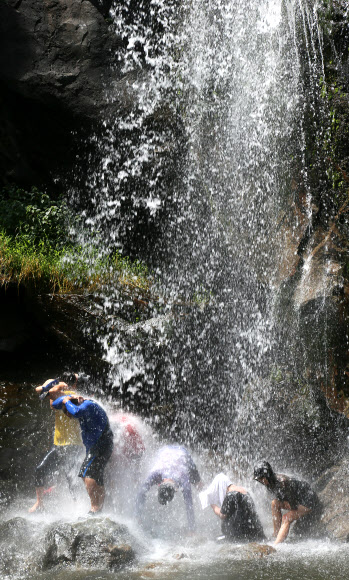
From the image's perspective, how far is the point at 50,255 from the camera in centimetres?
804

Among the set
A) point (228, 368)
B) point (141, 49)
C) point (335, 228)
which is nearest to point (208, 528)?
point (228, 368)

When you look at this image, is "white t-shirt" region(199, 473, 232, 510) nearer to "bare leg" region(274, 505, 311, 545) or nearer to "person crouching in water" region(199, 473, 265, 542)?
"person crouching in water" region(199, 473, 265, 542)

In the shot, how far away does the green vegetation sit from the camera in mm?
7223

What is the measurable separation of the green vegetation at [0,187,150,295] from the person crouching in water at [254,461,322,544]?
3.08m

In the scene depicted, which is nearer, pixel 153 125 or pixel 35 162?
pixel 153 125

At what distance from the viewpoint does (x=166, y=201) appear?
8664 millimetres

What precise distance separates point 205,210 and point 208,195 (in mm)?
336

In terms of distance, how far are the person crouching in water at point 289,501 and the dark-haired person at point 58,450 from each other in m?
1.89

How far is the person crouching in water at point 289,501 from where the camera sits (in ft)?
16.8

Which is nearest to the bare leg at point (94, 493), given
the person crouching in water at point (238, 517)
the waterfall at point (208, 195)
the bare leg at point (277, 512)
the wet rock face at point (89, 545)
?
the wet rock face at point (89, 545)

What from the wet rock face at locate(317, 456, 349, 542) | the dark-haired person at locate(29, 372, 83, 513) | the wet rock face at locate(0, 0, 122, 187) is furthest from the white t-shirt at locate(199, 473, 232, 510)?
the wet rock face at locate(0, 0, 122, 187)

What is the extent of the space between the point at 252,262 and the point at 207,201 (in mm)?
1475

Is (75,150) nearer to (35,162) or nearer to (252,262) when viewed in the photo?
(35,162)

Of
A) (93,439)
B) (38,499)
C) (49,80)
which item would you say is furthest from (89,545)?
(49,80)
